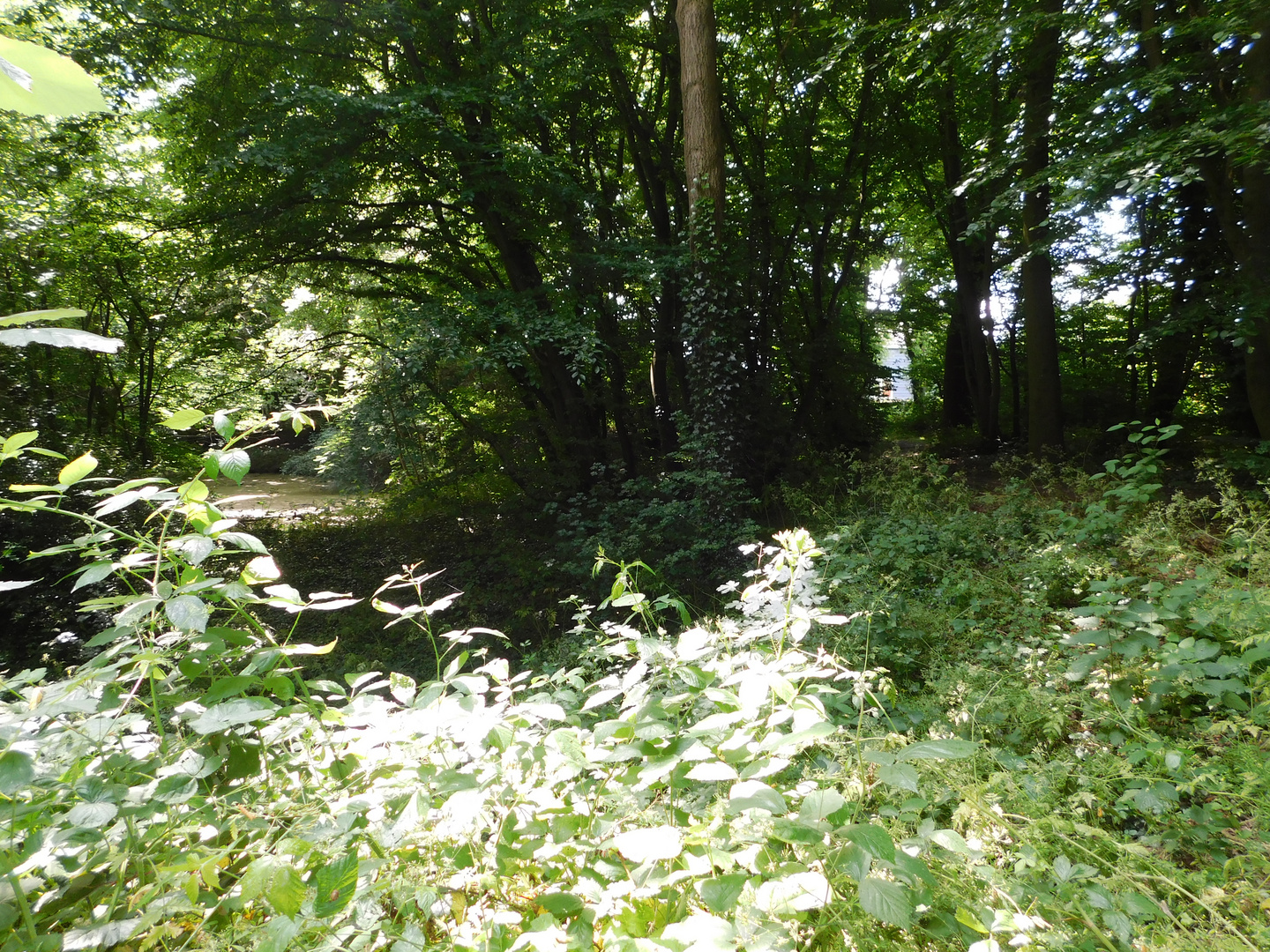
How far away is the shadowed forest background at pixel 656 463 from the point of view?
1212mm

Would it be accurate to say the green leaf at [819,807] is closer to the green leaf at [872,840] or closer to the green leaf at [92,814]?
the green leaf at [872,840]

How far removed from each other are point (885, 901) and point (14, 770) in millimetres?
1393

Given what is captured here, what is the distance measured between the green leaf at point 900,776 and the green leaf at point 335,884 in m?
0.90

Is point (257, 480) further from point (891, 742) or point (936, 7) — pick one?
point (891, 742)

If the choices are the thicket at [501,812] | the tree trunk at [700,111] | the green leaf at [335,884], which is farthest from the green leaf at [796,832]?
the tree trunk at [700,111]

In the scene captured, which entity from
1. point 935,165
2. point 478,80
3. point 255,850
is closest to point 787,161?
point 935,165

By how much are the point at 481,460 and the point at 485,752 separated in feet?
26.1

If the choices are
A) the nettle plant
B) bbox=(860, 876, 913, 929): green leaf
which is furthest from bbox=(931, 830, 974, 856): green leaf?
the nettle plant

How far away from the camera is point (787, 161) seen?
10.4m

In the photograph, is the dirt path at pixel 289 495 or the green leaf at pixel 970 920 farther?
the dirt path at pixel 289 495

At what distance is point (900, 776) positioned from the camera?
3.46ft

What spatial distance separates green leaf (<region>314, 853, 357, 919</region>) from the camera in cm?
101

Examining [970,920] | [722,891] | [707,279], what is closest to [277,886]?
[722,891]

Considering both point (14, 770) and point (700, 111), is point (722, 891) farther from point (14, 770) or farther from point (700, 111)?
point (700, 111)
